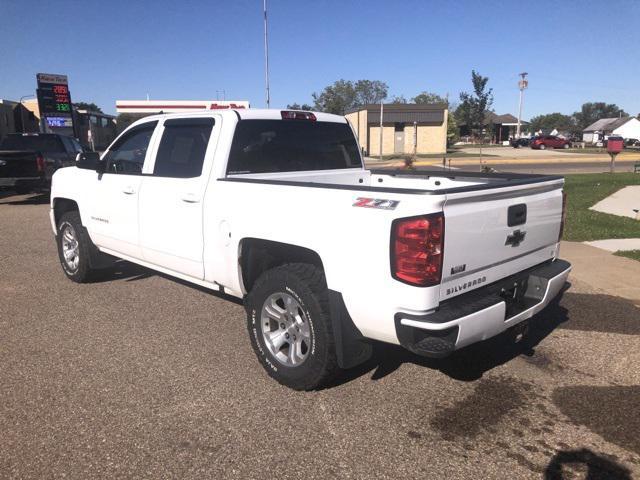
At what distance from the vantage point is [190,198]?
4363 millimetres

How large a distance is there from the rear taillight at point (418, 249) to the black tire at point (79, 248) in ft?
14.4

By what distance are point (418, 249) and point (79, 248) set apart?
4.69m

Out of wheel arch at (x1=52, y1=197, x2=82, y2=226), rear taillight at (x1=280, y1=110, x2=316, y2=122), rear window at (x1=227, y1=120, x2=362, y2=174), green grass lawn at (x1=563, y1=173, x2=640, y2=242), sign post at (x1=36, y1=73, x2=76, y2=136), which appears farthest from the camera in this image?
sign post at (x1=36, y1=73, x2=76, y2=136)

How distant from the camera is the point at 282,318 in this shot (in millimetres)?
3789

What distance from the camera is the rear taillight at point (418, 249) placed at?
288cm

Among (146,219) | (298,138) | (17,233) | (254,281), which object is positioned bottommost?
(17,233)

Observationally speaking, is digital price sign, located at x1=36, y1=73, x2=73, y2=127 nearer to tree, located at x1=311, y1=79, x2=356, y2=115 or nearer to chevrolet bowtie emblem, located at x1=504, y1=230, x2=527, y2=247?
chevrolet bowtie emblem, located at x1=504, y1=230, x2=527, y2=247

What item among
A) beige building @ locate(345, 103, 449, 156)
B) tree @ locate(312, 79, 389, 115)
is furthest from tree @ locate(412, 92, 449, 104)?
beige building @ locate(345, 103, 449, 156)

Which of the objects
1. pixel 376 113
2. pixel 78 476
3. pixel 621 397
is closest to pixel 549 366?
pixel 621 397

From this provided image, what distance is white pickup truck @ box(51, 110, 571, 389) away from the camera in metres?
2.99

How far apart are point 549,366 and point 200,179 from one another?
125 inches

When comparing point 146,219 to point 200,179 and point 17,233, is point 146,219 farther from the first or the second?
point 17,233

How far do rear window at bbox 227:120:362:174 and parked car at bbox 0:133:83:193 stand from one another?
35.2 feet

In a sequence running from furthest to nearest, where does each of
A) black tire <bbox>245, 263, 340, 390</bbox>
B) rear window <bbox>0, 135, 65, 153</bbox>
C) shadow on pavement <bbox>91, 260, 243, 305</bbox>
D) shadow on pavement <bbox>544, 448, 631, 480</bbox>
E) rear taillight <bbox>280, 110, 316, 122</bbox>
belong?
rear window <bbox>0, 135, 65, 153</bbox> < shadow on pavement <bbox>91, 260, 243, 305</bbox> < rear taillight <bbox>280, 110, 316, 122</bbox> < black tire <bbox>245, 263, 340, 390</bbox> < shadow on pavement <bbox>544, 448, 631, 480</bbox>
